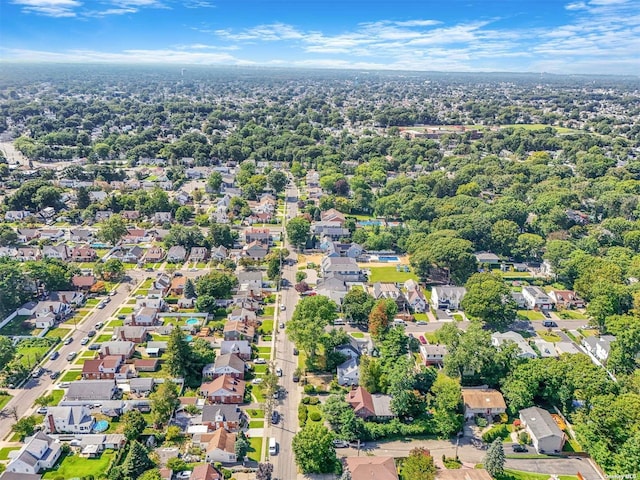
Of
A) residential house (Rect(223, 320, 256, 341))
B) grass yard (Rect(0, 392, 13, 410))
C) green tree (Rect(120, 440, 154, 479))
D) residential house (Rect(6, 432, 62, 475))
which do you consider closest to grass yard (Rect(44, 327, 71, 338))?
grass yard (Rect(0, 392, 13, 410))

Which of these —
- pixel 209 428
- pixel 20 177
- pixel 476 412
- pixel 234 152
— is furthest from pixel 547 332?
pixel 20 177

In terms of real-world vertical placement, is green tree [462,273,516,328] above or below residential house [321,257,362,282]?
above

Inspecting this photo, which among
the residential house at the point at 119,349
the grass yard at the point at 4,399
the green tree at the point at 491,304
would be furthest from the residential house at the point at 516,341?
the grass yard at the point at 4,399

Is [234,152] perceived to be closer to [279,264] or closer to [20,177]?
[20,177]

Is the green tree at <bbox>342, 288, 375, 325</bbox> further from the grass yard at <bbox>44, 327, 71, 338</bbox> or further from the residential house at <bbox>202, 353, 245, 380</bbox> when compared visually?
the grass yard at <bbox>44, 327, 71, 338</bbox>

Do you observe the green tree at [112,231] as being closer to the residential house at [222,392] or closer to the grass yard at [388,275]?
the grass yard at [388,275]
